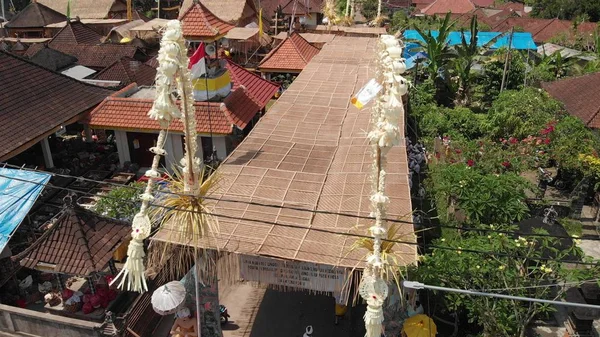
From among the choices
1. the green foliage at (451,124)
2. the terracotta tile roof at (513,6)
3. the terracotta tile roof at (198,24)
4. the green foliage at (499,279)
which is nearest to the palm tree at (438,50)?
the green foliage at (451,124)

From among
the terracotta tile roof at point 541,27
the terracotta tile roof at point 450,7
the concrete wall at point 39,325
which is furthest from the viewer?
the terracotta tile roof at point 450,7

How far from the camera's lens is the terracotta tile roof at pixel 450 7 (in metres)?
60.9

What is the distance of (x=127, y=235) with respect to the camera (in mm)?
12109

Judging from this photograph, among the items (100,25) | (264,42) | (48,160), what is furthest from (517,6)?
(48,160)

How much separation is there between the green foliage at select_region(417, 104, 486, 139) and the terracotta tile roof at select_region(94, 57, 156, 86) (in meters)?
14.1

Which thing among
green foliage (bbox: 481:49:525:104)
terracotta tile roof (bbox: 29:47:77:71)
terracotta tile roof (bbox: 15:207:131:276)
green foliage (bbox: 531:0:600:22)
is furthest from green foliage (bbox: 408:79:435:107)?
green foliage (bbox: 531:0:600:22)

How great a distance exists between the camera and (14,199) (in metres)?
13.2

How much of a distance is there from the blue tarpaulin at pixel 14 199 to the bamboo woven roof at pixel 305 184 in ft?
18.8

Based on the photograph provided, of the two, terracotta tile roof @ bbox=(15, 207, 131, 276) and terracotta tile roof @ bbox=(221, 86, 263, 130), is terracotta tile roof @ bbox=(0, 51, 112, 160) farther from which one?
terracotta tile roof @ bbox=(221, 86, 263, 130)

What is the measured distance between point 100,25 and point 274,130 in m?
38.5

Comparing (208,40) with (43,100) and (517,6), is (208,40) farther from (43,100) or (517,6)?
(517,6)

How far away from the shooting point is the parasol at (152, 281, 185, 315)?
992 cm

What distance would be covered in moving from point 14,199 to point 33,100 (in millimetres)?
5755

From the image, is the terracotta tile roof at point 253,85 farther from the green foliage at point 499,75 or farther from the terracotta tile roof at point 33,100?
the green foliage at point 499,75
